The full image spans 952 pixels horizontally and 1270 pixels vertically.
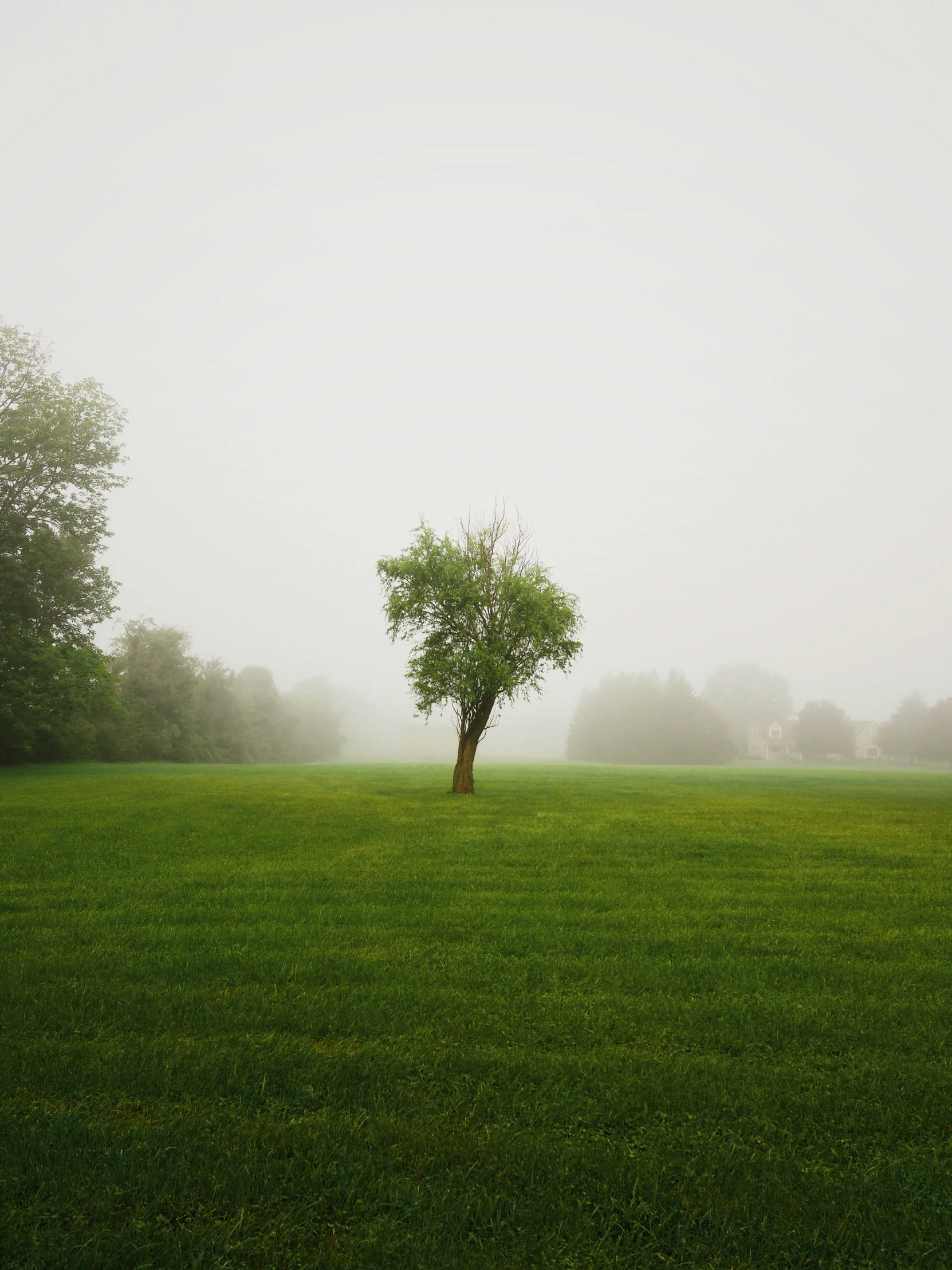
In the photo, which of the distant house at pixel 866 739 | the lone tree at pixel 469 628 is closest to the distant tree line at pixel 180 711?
the lone tree at pixel 469 628

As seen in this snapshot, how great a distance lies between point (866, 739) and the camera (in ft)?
453

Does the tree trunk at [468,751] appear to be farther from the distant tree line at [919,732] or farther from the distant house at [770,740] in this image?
the distant house at [770,740]

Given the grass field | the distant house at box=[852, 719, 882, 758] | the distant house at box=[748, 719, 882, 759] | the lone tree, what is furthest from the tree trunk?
the distant house at box=[852, 719, 882, 758]

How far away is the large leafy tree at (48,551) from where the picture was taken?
107 ft

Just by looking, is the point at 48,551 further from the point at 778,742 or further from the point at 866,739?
the point at 866,739

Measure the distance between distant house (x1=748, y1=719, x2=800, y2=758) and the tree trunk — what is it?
119m

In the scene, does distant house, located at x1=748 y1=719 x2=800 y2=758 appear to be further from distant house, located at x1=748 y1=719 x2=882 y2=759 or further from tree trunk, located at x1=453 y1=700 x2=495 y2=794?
tree trunk, located at x1=453 y1=700 x2=495 y2=794

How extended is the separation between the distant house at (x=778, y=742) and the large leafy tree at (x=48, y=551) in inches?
4908

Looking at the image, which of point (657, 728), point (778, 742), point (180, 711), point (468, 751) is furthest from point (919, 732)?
point (180, 711)

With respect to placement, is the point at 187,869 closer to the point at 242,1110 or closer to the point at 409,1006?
the point at 409,1006

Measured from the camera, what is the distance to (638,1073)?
207 inches

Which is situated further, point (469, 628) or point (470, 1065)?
point (469, 628)

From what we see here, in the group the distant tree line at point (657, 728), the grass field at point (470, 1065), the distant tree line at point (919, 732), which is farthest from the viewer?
the distant tree line at point (919, 732)

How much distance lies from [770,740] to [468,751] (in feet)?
415
